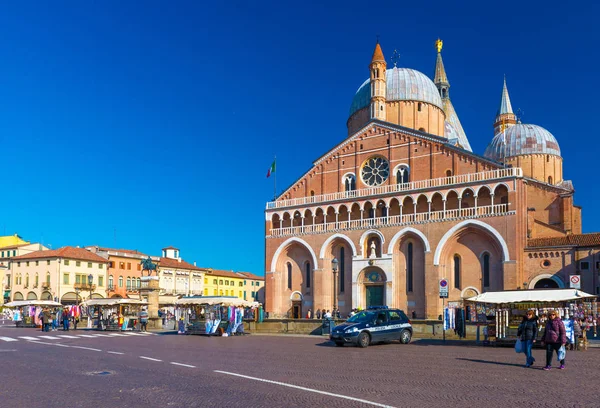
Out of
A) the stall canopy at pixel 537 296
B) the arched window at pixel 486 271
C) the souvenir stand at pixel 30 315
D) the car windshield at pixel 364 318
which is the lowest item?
the souvenir stand at pixel 30 315

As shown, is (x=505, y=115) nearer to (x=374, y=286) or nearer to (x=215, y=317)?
(x=374, y=286)

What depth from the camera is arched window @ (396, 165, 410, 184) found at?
45.8m

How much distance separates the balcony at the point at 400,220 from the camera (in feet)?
133

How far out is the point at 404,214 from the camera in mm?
44906

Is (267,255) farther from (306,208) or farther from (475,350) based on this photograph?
(475,350)

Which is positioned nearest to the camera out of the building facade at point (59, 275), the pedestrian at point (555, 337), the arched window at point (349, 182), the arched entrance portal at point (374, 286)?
the pedestrian at point (555, 337)

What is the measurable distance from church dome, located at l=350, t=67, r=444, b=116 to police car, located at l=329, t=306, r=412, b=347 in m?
33.5

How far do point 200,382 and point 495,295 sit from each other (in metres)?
14.5

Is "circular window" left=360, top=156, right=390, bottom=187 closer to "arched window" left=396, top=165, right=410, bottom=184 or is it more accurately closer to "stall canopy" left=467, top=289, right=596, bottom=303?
"arched window" left=396, top=165, right=410, bottom=184

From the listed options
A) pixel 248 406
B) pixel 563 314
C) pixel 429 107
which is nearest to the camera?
pixel 248 406

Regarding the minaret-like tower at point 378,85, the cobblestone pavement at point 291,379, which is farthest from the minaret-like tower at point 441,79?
the cobblestone pavement at point 291,379

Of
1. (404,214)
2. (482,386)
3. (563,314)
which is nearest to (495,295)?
(563,314)

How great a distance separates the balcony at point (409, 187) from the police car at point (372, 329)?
62.3ft

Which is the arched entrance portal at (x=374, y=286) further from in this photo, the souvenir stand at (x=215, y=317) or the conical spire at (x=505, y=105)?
the conical spire at (x=505, y=105)
